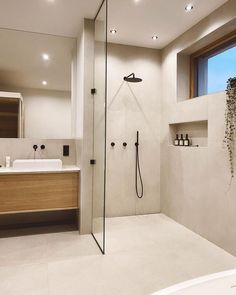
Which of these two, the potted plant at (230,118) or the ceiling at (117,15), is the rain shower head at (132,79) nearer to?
the ceiling at (117,15)

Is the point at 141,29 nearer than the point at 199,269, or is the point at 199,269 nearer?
the point at 199,269

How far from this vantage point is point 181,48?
363 cm

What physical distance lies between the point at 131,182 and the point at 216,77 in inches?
79.3

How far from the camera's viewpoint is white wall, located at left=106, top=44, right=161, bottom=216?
3947 millimetres

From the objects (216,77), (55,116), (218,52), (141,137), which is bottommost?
(141,137)

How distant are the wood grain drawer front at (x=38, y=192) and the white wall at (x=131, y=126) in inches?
33.7

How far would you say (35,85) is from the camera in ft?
11.7

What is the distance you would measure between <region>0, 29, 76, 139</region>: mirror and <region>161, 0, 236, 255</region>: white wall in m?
1.57

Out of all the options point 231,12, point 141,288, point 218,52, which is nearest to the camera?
point 141,288

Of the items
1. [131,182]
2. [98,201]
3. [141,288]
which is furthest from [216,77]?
[141,288]

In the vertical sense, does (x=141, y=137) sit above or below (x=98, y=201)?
above

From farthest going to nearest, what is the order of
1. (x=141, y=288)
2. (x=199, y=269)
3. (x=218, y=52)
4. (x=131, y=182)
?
(x=131, y=182), (x=218, y=52), (x=199, y=269), (x=141, y=288)

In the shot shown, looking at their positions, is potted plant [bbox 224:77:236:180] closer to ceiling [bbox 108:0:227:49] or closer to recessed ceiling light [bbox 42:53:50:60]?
ceiling [bbox 108:0:227:49]

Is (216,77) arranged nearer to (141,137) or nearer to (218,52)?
(218,52)
